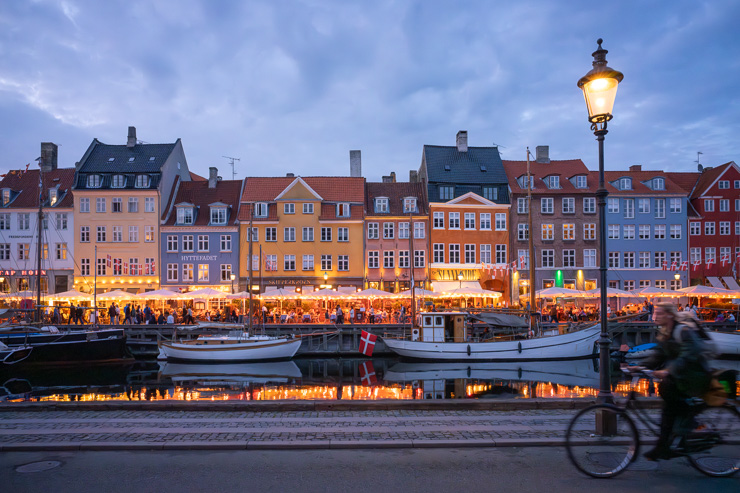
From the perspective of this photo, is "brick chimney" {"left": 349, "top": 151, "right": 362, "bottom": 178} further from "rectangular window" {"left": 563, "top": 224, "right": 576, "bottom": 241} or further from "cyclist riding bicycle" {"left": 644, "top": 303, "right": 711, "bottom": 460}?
"cyclist riding bicycle" {"left": 644, "top": 303, "right": 711, "bottom": 460}

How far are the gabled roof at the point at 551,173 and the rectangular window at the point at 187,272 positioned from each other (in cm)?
2846

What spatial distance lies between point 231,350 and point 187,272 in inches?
745

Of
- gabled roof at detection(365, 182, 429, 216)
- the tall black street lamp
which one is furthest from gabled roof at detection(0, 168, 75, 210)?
the tall black street lamp

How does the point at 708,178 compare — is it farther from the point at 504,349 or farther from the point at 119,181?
the point at 119,181

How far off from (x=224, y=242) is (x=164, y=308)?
287 inches

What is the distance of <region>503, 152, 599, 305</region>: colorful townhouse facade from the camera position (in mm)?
48219

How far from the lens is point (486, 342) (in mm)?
30609

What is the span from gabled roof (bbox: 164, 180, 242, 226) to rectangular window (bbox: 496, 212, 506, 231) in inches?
898

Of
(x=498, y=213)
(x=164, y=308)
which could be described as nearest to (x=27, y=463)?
(x=164, y=308)

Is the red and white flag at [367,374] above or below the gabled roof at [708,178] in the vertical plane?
below

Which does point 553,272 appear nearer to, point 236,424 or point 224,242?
point 224,242

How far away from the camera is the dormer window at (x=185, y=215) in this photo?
47688 millimetres

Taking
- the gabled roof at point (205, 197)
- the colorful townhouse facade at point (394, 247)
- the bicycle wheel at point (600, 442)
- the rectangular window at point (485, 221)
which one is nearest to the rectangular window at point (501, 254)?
the rectangular window at point (485, 221)

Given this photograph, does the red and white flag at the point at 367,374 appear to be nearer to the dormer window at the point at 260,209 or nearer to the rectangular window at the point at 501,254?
the dormer window at the point at 260,209
